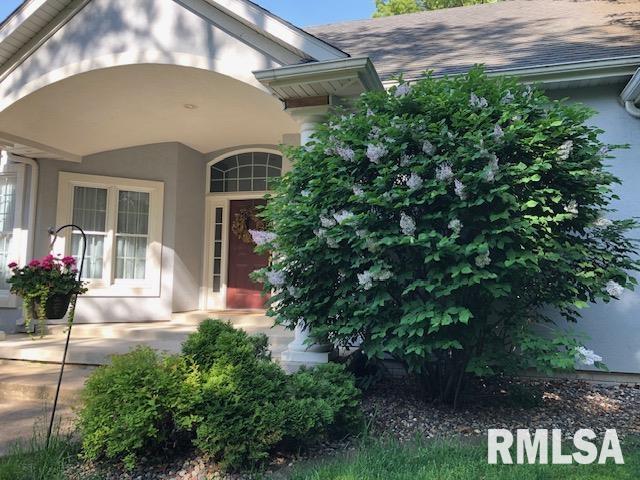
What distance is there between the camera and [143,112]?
22.2ft

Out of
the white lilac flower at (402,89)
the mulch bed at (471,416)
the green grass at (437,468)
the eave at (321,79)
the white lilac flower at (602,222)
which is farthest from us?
the eave at (321,79)

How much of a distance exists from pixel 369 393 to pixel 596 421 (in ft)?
6.26

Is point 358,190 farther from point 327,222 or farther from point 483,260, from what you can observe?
point 483,260

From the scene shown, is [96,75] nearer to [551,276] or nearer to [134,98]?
[134,98]

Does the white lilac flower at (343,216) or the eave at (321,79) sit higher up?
the eave at (321,79)

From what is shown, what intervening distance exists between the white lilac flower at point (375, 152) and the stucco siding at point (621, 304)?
2.85 m

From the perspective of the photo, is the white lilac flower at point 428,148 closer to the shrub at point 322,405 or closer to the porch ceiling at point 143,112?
the shrub at point 322,405

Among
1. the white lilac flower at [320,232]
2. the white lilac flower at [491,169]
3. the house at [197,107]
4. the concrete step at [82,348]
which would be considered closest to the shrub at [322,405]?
the house at [197,107]

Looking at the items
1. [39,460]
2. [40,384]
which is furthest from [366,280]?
[40,384]

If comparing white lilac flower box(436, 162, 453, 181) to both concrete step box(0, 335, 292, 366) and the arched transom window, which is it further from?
the arched transom window

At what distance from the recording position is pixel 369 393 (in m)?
4.33

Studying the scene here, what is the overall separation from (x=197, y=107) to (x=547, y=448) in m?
5.74

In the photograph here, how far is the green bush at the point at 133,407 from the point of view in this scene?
2.88 metres

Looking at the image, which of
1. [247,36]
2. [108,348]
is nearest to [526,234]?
[247,36]
